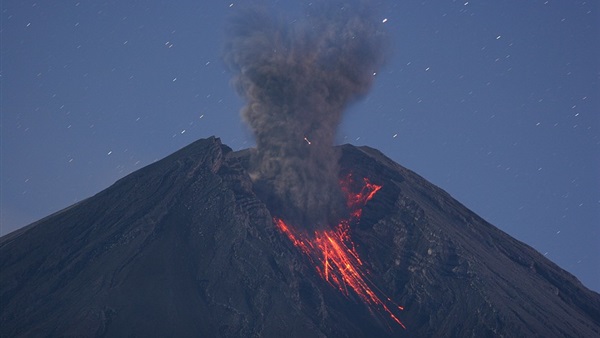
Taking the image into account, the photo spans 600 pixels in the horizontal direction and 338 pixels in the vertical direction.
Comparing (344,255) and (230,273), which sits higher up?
(230,273)

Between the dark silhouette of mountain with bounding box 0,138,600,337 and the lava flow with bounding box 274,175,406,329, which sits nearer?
the dark silhouette of mountain with bounding box 0,138,600,337

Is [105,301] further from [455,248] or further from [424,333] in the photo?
[455,248]

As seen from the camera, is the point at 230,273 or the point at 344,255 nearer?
the point at 230,273

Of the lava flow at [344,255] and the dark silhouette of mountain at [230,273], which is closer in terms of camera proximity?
the dark silhouette of mountain at [230,273]
